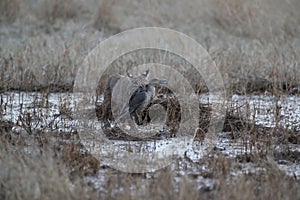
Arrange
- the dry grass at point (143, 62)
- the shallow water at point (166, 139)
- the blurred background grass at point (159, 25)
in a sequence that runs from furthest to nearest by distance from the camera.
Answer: the blurred background grass at point (159, 25) → the shallow water at point (166, 139) → the dry grass at point (143, 62)

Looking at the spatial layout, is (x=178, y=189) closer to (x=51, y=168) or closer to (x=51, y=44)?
(x=51, y=168)

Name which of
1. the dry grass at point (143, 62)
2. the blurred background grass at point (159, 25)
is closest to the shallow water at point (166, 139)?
the dry grass at point (143, 62)

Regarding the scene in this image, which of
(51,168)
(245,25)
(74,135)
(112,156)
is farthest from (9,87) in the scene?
(245,25)

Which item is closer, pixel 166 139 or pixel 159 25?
pixel 166 139

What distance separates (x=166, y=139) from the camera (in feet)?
16.2

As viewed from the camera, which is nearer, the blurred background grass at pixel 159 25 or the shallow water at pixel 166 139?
the shallow water at pixel 166 139

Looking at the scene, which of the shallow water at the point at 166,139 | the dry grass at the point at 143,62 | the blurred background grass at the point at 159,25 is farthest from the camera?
the blurred background grass at the point at 159,25

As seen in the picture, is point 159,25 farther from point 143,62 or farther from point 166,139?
point 166,139

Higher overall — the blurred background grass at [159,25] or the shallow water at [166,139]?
the blurred background grass at [159,25]

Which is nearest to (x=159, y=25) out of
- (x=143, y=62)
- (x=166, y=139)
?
(x=143, y=62)

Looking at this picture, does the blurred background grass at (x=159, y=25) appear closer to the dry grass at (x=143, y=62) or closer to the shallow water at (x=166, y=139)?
the dry grass at (x=143, y=62)

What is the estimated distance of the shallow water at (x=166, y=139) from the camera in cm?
452

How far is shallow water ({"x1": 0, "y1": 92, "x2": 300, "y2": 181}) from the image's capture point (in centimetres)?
452

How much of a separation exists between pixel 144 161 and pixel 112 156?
0.92ft
